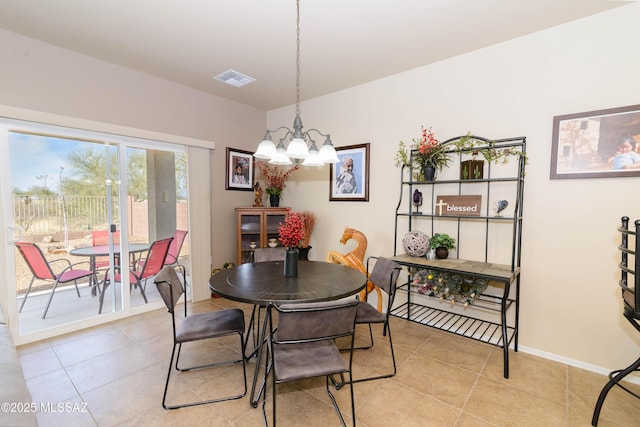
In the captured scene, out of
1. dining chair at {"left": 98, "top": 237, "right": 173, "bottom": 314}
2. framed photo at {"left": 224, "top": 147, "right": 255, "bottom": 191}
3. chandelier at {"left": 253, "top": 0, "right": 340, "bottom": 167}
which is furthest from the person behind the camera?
framed photo at {"left": 224, "top": 147, "right": 255, "bottom": 191}

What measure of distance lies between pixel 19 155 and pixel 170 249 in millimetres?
1720

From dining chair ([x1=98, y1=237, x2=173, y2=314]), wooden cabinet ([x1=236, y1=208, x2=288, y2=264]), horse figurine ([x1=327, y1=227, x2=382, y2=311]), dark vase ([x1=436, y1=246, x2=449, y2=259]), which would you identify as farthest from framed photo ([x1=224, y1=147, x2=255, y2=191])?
dark vase ([x1=436, y1=246, x2=449, y2=259])

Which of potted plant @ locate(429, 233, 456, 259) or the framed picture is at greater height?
the framed picture

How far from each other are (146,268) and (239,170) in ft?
6.01

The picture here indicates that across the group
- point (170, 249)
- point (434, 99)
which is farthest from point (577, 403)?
point (170, 249)

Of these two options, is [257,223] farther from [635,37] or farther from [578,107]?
[635,37]

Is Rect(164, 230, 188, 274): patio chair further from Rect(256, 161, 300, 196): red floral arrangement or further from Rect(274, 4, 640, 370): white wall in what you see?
Rect(274, 4, 640, 370): white wall

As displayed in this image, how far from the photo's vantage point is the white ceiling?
7.14ft

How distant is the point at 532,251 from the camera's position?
258 centimetres

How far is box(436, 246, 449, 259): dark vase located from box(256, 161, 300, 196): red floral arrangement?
236 centimetres

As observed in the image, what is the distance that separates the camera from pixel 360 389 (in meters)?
2.08

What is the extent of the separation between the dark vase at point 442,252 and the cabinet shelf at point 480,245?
0.28 feet

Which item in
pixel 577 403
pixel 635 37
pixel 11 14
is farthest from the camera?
pixel 11 14

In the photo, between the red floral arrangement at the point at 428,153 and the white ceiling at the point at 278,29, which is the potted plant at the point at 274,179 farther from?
the red floral arrangement at the point at 428,153
